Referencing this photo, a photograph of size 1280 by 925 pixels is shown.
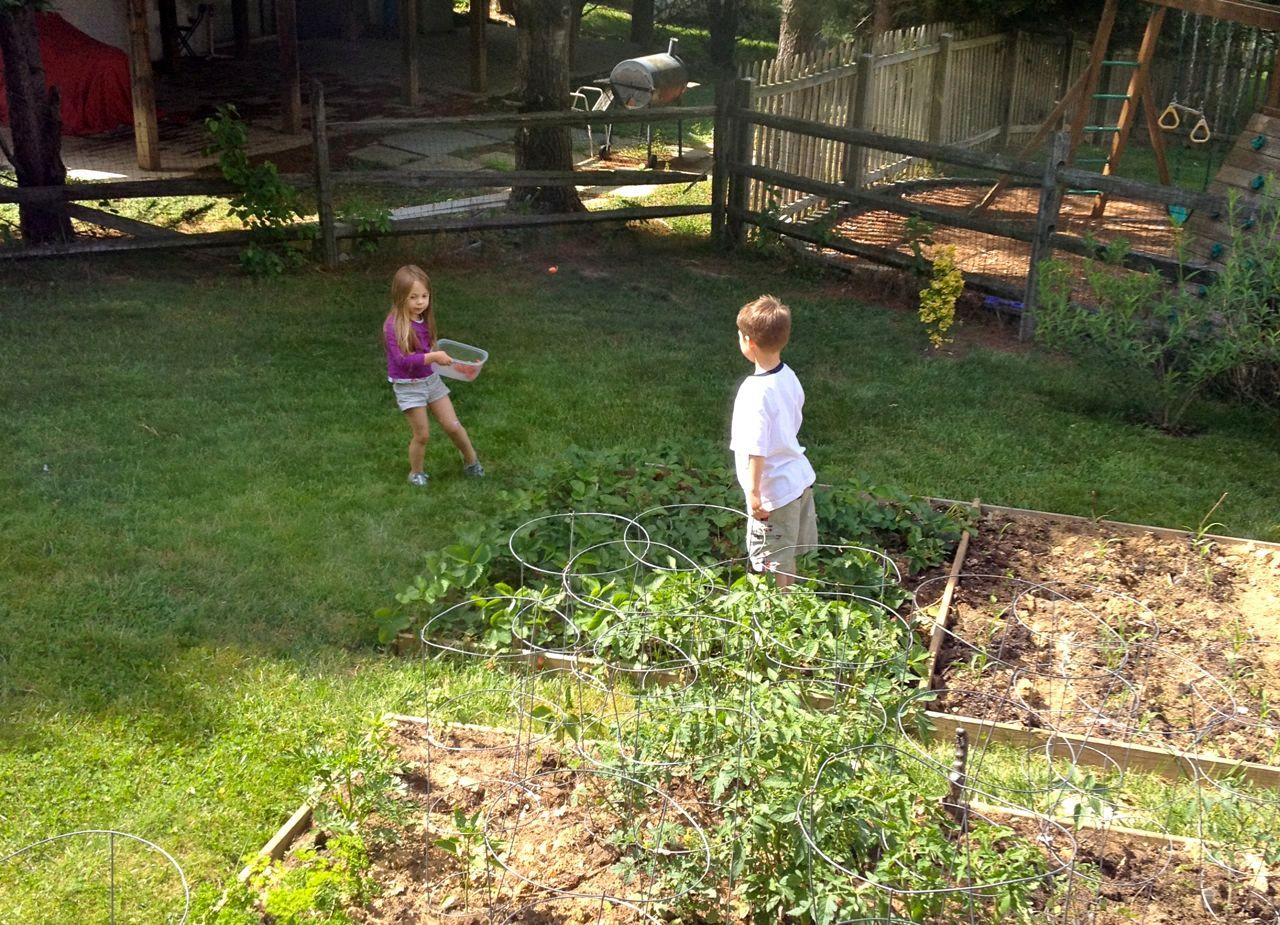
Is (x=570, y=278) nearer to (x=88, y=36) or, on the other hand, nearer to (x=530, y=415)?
(x=530, y=415)

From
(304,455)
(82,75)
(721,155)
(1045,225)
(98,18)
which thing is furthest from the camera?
(98,18)

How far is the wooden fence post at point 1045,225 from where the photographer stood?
8.45 meters

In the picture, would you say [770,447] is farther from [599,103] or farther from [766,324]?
[599,103]

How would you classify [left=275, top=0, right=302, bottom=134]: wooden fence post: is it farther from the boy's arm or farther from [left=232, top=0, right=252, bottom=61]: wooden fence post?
the boy's arm

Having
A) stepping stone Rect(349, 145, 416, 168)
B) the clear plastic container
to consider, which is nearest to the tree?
stepping stone Rect(349, 145, 416, 168)

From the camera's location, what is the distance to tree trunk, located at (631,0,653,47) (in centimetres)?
2303

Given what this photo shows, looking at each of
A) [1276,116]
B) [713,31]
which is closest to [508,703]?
[1276,116]

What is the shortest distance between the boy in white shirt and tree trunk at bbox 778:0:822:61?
43.1ft

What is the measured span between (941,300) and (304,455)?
14.5ft

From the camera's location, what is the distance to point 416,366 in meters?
6.02

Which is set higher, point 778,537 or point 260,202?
point 260,202

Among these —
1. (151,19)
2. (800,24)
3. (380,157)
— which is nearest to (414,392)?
(380,157)

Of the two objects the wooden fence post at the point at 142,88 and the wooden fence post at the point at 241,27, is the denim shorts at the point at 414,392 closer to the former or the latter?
the wooden fence post at the point at 142,88

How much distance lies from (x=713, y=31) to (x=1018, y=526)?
19572 mm
